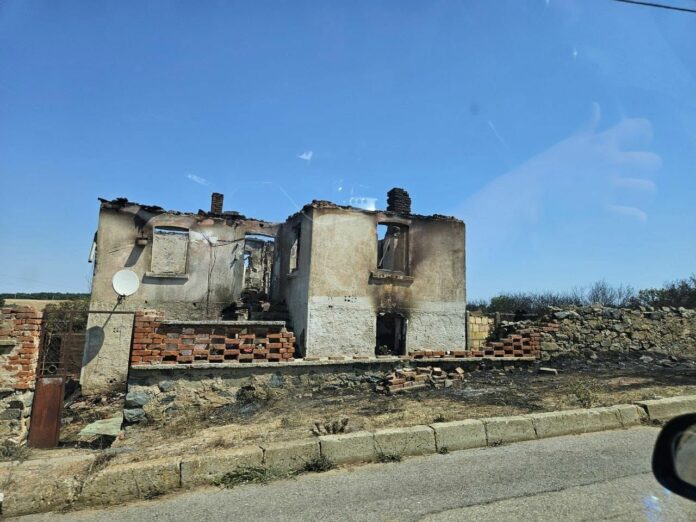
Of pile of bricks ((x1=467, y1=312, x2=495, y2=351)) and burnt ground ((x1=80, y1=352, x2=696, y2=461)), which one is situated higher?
pile of bricks ((x1=467, y1=312, x2=495, y2=351))

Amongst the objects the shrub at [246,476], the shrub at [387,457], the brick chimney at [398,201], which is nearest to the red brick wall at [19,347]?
the shrub at [246,476]

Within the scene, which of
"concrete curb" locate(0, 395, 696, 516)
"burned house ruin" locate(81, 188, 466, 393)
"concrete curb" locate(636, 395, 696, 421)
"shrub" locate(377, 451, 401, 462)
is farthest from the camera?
"burned house ruin" locate(81, 188, 466, 393)

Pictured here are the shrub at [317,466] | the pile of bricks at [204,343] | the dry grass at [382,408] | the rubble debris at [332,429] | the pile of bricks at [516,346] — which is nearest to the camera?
the shrub at [317,466]

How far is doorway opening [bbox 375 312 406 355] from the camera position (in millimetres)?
14141

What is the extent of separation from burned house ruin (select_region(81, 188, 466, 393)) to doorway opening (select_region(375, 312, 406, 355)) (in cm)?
5

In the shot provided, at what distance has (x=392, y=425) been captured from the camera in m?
6.27

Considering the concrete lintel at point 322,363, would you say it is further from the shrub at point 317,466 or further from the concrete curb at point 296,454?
the shrub at point 317,466

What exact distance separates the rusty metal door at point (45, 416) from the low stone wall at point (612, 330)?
12515 mm

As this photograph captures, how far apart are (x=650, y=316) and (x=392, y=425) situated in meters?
13.9

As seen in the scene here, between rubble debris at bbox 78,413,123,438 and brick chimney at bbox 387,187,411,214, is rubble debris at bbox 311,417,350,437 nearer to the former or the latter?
rubble debris at bbox 78,413,123,438

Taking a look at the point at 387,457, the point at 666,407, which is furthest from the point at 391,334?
the point at 387,457

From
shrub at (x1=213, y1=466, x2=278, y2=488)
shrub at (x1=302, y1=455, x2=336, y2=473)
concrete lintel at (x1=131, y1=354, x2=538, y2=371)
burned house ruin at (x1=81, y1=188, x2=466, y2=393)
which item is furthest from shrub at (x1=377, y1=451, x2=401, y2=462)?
burned house ruin at (x1=81, y1=188, x2=466, y2=393)

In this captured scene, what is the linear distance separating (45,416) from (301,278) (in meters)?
7.71

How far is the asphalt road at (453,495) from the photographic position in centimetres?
369
